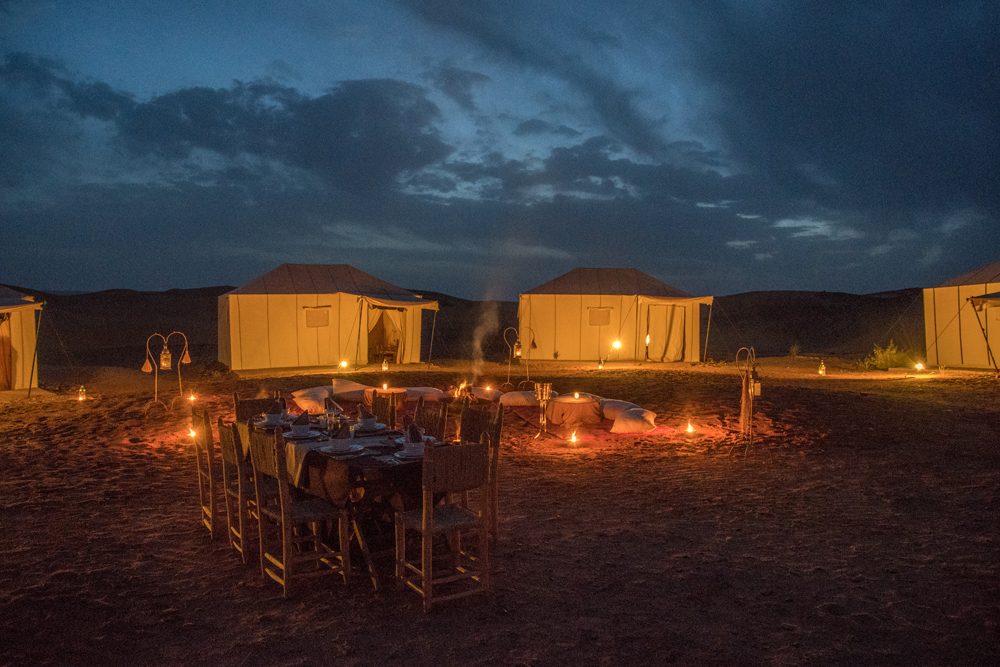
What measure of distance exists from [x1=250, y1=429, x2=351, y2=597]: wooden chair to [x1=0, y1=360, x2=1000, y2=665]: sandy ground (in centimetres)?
12

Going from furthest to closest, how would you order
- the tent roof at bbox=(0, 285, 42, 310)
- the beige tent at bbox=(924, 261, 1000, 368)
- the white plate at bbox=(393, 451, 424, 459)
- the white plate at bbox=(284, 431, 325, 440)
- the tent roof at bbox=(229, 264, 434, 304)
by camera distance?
the tent roof at bbox=(229, 264, 434, 304)
the beige tent at bbox=(924, 261, 1000, 368)
the tent roof at bbox=(0, 285, 42, 310)
the white plate at bbox=(284, 431, 325, 440)
the white plate at bbox=(393, 451, 424, 459)

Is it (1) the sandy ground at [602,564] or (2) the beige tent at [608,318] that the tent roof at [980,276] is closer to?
(2) the beige tent at [608,318]

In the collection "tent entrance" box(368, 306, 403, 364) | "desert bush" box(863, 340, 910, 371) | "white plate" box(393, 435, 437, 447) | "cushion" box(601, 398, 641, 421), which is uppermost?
"tent entrance" box(368, 306, 403, 364)

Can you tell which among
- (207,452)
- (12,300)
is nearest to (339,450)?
(207,452)

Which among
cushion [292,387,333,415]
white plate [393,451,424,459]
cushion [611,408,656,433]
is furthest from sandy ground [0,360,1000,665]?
cushion [292,387,333,415]

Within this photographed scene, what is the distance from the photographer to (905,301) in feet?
158

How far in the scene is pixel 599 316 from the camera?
806 inches

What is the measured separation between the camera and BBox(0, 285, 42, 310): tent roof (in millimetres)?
13219

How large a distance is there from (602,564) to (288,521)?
203cm

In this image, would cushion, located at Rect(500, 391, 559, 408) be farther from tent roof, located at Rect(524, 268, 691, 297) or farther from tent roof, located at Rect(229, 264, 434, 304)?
tent roof, located at Rect(524, 268, 691, 297)

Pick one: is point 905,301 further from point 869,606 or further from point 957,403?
point 869,606

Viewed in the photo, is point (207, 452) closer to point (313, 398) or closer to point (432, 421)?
point (432, 421)

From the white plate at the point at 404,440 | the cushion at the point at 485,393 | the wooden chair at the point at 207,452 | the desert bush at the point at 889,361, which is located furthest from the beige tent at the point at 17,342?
the desert bush at the point at 889,361

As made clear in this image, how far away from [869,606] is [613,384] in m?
9.63
